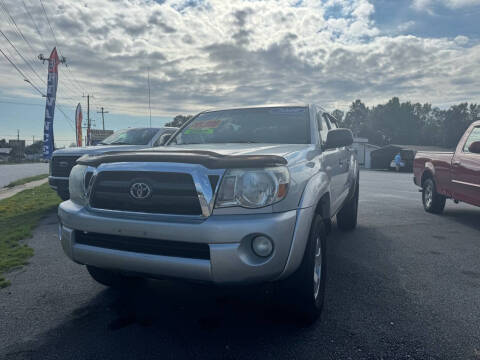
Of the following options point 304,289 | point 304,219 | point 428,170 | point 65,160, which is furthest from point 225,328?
point 428,170

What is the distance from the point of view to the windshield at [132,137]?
8.98 meters

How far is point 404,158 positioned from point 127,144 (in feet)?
109

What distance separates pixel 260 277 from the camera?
2.32 metres

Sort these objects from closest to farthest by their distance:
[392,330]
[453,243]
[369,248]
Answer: [392,330], [369,248], [453,243]

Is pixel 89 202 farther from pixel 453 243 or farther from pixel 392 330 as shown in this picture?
pixel 453 243

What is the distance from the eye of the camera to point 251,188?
2.38m


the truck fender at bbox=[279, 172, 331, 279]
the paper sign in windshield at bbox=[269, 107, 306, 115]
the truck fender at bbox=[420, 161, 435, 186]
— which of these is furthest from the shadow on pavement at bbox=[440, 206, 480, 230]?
the truck fender at bbox=[279, 172, 331, 279]

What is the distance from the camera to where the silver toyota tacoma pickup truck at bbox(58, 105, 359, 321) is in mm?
2287

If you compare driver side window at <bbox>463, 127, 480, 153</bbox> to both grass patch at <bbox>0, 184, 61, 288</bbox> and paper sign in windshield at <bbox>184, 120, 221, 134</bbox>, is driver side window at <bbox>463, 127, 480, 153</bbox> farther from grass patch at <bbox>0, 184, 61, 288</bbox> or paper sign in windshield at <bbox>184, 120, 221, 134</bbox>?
grass patch at <bbox>0, 184, 61, 288</bbox>

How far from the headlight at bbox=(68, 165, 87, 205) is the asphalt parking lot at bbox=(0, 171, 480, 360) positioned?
917 millimetres

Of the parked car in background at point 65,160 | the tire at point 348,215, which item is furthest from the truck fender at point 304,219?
the parked car in background at point 65,160

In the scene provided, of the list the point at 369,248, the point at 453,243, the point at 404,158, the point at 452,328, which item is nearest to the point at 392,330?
the point at 452,328

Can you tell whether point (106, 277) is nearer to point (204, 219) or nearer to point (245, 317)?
point (245, 317)

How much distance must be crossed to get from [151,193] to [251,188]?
0.68 meters
